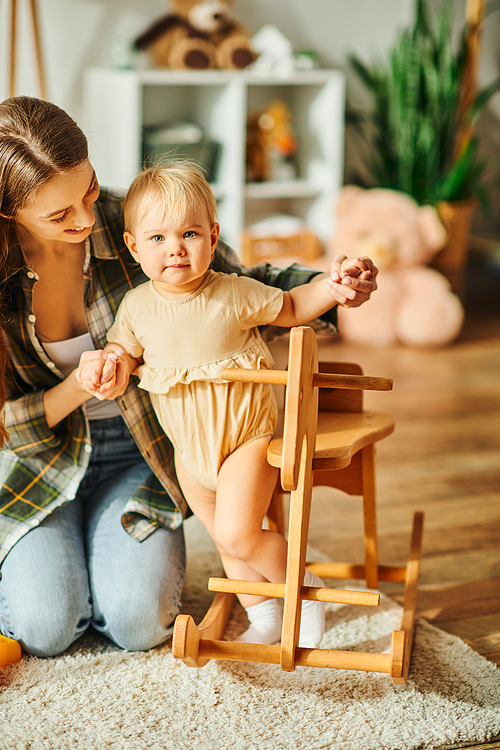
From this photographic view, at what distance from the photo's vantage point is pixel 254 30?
320cm

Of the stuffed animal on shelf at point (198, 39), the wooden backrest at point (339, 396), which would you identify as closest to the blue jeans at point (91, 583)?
the wooden backrest at point (339, 396)

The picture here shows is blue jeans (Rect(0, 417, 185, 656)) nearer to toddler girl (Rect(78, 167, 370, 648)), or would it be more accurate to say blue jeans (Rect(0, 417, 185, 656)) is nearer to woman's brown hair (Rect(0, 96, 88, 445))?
toddler girl (Rect(78, 167, 370, 648))

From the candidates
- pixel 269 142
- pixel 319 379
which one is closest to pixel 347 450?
pixel 319 379

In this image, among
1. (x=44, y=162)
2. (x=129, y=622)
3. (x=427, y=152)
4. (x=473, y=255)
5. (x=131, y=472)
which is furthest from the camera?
(x=473, y=255)

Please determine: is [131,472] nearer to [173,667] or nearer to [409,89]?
[173,667]

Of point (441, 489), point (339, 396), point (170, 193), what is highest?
point (170, 193)

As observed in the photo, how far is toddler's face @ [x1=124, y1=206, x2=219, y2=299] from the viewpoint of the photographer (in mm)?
1008

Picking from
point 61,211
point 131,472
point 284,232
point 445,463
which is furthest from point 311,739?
point 284,232

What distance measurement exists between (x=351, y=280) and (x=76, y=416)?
1.82 ft

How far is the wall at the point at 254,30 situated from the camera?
9.30 feet

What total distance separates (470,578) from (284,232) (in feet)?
6.64

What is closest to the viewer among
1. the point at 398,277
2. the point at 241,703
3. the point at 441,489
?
the point at 241,703

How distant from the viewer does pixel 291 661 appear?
1.03 metres

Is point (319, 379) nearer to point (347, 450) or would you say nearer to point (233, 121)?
point (347, 450)
